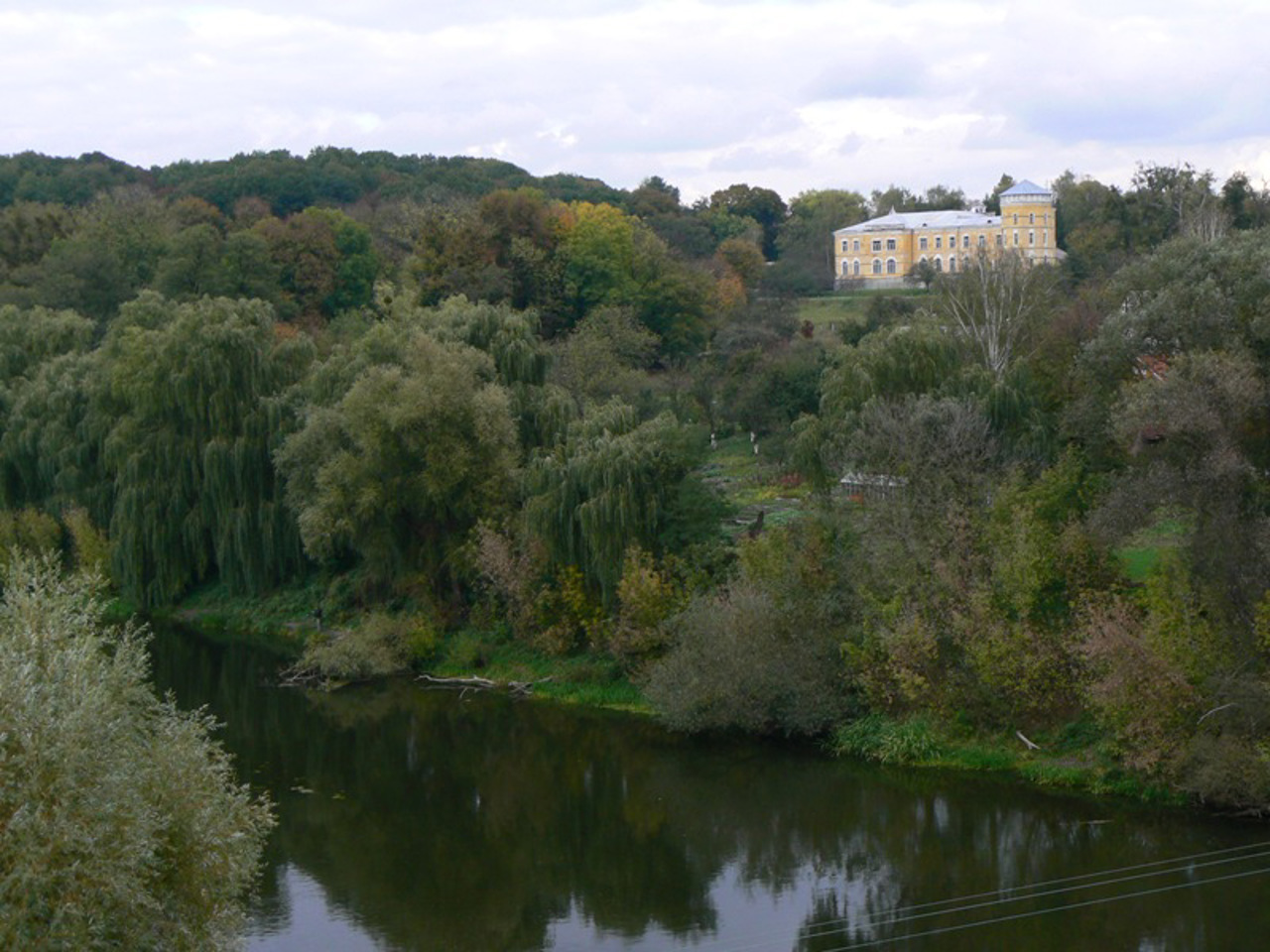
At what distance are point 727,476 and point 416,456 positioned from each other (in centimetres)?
1355

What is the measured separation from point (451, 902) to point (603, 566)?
1131cm

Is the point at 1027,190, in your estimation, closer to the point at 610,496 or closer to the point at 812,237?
the point at 812,237

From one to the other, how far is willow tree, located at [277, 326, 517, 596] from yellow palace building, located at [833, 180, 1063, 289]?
48399 mm

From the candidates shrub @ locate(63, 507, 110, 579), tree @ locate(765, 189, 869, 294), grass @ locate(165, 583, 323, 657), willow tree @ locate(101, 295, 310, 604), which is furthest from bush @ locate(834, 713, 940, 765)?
tree @ locate(765, 189, 869, 294)

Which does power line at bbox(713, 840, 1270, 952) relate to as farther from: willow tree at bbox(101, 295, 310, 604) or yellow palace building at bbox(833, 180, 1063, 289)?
yellow palace building at bbox(833, 180, 1063, 289)

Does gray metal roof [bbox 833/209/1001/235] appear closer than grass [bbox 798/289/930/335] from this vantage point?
No

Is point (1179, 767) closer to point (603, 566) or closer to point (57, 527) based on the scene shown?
point (603, 566)

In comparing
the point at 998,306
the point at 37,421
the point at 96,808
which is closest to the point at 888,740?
the point at 96,808

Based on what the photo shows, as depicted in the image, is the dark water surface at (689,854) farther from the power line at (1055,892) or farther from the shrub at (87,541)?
the shrub at (87,541)

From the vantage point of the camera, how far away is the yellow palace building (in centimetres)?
7862

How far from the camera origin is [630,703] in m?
29.9

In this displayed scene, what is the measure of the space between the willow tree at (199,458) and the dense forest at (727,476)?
Answer: 0.10 meters

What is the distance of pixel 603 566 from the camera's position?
30.5 meters

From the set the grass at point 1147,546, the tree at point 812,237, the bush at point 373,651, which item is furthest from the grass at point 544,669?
the tree at point 812,237
